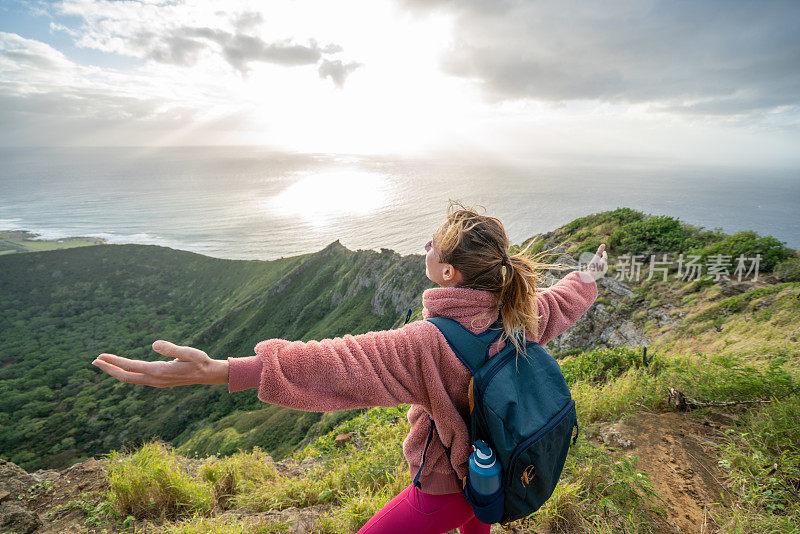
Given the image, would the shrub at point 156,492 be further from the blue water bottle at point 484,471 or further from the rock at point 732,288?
the rock at point 732,288

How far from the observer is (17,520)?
11.9 ft

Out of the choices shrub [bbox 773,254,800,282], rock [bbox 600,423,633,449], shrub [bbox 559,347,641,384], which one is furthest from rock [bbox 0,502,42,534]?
Result: shrub [bbox 773,254,800,282]

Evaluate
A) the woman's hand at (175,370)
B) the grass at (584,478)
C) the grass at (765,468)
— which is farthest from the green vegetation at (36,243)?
the grass at (765,468)

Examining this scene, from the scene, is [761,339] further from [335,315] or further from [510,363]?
[335,315]

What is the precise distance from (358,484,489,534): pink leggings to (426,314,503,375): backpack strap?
2.86 ft

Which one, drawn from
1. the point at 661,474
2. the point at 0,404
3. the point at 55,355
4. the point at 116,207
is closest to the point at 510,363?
the point at 661,474

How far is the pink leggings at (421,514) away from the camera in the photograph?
74.9 inches

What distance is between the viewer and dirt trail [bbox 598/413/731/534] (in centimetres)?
305

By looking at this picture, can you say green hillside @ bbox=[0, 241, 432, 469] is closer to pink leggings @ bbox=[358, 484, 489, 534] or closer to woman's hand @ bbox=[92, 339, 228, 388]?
pink leggings @ bbox=[358, 484, 489, 534]

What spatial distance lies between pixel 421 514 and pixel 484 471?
587 mm

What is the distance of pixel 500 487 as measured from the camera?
1.66m

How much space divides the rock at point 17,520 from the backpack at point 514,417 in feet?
16.6

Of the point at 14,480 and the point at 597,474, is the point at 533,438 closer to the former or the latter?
the point at 597,474

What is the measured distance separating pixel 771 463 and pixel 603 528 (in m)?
2.00
